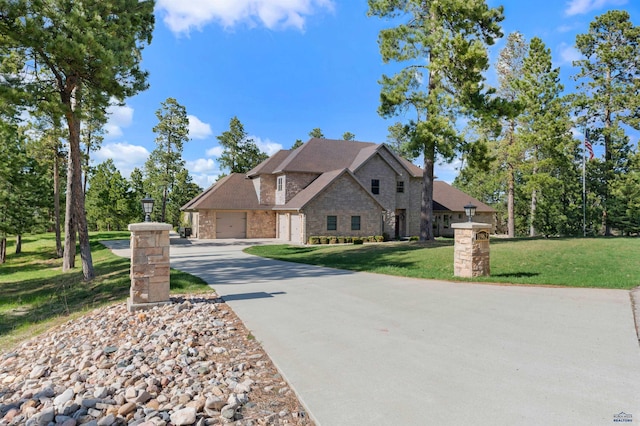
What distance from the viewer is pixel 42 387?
455 centimetres

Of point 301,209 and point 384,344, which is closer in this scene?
point 384,344

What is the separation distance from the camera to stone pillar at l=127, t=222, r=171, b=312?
7.31 m

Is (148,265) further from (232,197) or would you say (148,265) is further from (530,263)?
(232,197)

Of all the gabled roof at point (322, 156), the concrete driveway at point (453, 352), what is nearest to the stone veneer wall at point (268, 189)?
the gabled roof at point (322, 156)

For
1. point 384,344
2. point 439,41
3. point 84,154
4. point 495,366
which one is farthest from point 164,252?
point 84,154

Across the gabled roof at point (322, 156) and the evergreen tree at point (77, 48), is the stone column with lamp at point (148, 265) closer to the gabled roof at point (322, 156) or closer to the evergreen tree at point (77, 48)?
the evergreen tree at point (77, 48)

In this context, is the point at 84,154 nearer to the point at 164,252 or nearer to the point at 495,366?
the point at 164,252

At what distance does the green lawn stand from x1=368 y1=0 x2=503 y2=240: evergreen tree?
17.0 feet

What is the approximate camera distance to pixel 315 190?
27.1 metres

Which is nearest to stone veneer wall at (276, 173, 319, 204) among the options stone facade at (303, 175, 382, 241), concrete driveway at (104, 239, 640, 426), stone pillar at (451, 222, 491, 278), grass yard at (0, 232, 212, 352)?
stone facade at (303, 175, 382, 241)

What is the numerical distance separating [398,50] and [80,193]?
15.0 m

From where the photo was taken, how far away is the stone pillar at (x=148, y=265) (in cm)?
731

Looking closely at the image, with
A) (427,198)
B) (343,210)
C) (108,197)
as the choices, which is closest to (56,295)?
(427,198)

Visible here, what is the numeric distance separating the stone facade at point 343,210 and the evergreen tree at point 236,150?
2481 cm
